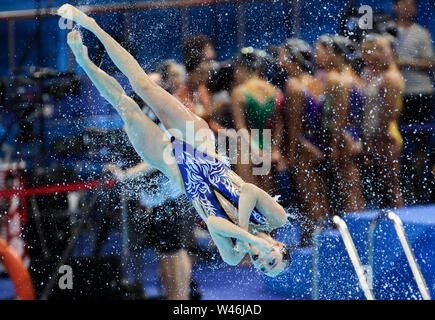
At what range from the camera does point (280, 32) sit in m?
4.13

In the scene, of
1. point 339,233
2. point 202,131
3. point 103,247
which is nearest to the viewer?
point 202,131

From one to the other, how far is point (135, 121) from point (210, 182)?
0.49 m

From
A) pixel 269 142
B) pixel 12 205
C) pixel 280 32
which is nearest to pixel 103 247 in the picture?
pixel 12 205

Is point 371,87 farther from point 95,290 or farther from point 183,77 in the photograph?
point 95,290

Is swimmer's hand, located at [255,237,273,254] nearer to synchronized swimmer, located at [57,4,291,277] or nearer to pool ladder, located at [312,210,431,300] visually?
synchronized swimmer, located at [57,4,291,277]

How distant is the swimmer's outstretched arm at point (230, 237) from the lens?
2648 mm

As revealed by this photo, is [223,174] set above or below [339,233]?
above

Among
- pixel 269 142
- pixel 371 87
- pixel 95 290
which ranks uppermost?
pixel 371 87

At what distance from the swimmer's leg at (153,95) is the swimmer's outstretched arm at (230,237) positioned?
16.8 inches

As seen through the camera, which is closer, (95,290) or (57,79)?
(95,290)

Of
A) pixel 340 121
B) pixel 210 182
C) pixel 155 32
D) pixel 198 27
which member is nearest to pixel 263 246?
pixel 210 182

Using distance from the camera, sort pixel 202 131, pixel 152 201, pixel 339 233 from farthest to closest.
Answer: pixel 152 201
pixel 339 233
pixel 202 131

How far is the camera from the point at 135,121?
2.91 metres

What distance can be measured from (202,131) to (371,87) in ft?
5.25
